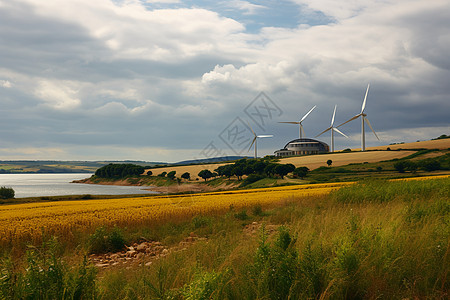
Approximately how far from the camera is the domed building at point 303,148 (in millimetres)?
189750

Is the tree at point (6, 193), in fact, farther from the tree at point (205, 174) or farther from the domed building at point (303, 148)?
the domed building at point (303, 148)

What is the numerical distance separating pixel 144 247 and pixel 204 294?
940 cm

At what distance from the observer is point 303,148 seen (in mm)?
190875

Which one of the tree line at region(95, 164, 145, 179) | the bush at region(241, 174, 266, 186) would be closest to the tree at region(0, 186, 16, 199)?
the bush at region(241, 174, 266, 186)

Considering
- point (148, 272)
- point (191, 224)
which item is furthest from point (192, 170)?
Answer: point (148, 272)

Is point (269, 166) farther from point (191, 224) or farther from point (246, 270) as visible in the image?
point (246, 270)

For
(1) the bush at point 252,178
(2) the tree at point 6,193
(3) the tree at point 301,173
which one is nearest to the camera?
(2) the tree at point 6,193

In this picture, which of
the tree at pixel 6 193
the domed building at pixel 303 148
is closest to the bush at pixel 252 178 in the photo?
the tree at pixel 6 193

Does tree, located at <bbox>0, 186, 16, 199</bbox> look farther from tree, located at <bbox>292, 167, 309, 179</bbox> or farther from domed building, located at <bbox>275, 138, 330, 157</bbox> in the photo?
domed building, located at <bbox>275, 138, 330, 157</bbox>

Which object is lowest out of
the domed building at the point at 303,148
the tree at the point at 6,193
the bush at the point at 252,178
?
the bush at the point at 252,178

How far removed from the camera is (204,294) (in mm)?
4445

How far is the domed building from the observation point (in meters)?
190

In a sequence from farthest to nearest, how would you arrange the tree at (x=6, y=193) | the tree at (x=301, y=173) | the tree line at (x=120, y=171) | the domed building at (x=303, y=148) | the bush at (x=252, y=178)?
the domed building at (x=303, y=148) → the tree line at (x=120, y=171) → the bush at (x=252, y=178) → the tree at (x=301, y=173) → the tree at (x=6, y=193)

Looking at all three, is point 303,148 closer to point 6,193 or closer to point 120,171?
point 120,171
